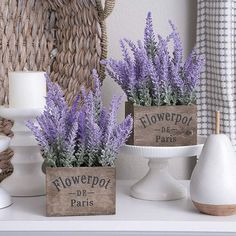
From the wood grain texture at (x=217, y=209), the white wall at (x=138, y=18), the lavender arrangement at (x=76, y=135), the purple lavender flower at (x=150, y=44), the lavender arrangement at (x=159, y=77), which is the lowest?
the wood grain texture at (x=217, y=209)

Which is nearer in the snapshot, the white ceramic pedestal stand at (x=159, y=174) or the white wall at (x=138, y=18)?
the white ceramic pedestal stand at (x=159, y=174)

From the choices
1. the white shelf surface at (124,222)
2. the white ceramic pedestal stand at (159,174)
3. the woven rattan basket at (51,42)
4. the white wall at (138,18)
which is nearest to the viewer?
the white shelf surface at (124,222)

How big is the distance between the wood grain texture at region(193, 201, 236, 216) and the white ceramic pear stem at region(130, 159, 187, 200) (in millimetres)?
123

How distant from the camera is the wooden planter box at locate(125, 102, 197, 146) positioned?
1067 mm

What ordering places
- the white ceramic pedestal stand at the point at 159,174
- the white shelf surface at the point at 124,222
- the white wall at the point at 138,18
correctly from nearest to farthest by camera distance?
the white shelf surface at the point at 124,222, the white ceramic pedestal stand at the point at 159,174, the white wall at the point at 138,18

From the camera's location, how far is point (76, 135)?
3.26ft

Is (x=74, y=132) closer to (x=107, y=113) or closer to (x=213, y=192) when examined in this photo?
(x=107, y=113)

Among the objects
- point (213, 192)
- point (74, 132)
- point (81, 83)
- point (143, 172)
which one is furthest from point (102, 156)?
point (143, 172)

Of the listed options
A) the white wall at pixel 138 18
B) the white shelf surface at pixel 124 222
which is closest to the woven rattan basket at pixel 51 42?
the white wall at pixel 138 18

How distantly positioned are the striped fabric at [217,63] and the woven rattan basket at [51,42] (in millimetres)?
252

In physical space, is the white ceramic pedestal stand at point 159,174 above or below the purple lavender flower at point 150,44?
below

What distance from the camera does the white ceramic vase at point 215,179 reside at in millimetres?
963

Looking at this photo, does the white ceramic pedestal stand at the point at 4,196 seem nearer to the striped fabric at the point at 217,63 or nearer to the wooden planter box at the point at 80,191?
the wooden planter box at the point at 80,191

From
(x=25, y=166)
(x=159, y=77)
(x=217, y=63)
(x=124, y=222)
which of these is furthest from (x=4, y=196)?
(x=217, y=63)
